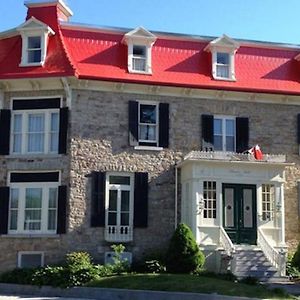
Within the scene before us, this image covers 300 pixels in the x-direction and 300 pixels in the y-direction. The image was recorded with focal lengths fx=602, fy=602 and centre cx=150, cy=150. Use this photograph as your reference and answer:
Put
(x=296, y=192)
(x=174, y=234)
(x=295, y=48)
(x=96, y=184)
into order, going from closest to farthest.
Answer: (x=174, y=234), (x=96, y=184), (x=296, y=192), (x=295, y=48)

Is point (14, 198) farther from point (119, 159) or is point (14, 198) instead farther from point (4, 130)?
point (119, 159)

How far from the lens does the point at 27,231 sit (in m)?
23.8

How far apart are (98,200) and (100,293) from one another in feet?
18.2

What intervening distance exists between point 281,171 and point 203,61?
19.6ft

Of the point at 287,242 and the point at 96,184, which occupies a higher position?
the point at 96,184

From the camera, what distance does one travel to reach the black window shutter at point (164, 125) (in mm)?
24812

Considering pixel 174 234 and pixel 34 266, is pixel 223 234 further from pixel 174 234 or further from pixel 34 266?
pixel 34 266

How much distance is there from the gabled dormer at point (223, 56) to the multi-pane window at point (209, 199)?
16.4 feet

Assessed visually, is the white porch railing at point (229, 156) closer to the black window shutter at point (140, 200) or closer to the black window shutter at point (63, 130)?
the black window shutter at point (140, 200)

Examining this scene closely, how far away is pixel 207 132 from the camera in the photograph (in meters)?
25.2

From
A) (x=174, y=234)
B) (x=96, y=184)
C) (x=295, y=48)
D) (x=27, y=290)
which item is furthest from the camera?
(x=295, y=48)

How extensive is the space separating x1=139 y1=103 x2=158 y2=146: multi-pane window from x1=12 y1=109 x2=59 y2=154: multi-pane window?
11.3 feet

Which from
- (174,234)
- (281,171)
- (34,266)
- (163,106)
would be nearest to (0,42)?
(163,106)

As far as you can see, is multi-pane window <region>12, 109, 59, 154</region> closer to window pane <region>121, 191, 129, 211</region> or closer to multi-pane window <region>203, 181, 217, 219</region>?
window pane <region>121, 191, 129, 211</region>
